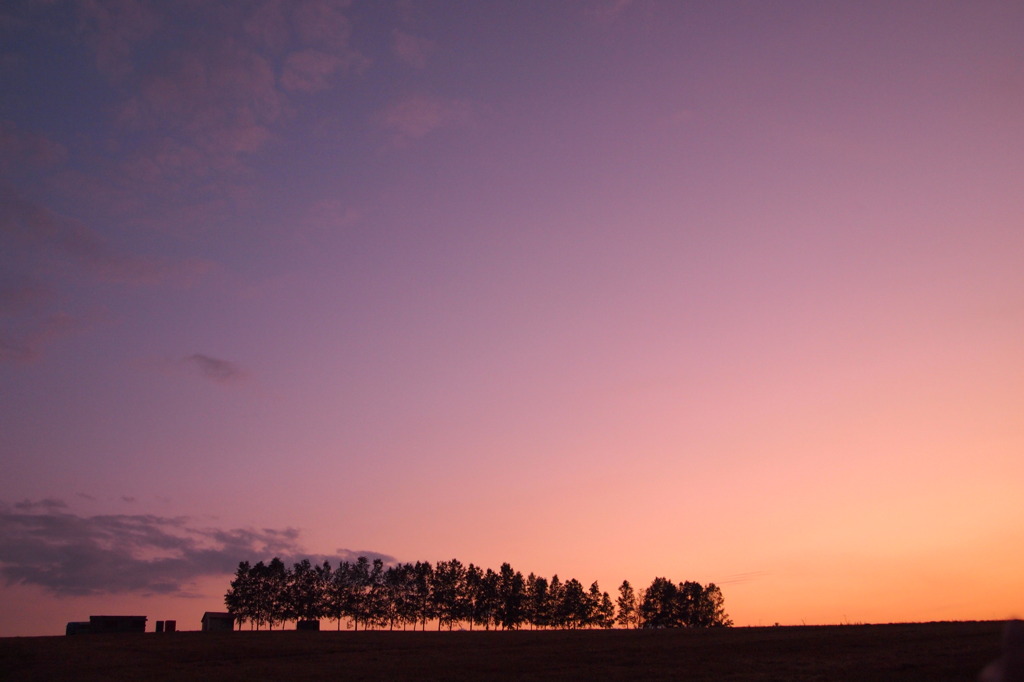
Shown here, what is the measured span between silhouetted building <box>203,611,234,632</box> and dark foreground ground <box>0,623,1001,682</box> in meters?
64.7

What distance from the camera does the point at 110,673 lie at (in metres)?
60.0

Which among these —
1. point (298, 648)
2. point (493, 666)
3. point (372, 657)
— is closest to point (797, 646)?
point (493, 666)

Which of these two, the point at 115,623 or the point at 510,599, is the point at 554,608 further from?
the point at 115,623

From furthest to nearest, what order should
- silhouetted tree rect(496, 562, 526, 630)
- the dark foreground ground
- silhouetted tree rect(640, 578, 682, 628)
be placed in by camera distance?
silhouetted tree rect(640, 578, 682, 628) < silhouetted tree rect(496, 562, 526, 630) < the dark foreground ground

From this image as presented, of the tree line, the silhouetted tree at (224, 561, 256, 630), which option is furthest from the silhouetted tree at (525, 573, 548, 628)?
the silhouetted tree at (224, 561, 256, 630)

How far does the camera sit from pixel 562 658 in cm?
6359

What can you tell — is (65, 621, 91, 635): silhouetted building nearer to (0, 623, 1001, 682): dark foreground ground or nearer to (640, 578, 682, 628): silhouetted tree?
(0, 623, 1001, 682): dark foreground ground

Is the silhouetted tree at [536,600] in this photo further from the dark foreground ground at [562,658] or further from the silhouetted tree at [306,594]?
the dark foreground ground at [562,658]

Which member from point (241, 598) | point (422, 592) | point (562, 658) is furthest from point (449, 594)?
point (562, 658)

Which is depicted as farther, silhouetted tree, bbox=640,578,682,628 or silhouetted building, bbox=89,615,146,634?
silhouetted tree, bbox=640,578,682,628

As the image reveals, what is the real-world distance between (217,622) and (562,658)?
112 meters

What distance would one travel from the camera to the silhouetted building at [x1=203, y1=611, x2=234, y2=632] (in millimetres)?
150500

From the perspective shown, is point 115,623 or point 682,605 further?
point 682,605

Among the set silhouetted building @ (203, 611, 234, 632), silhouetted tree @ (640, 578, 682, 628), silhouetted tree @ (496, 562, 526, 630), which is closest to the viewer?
silhouetted building @ (203, 611, 234, 632)
